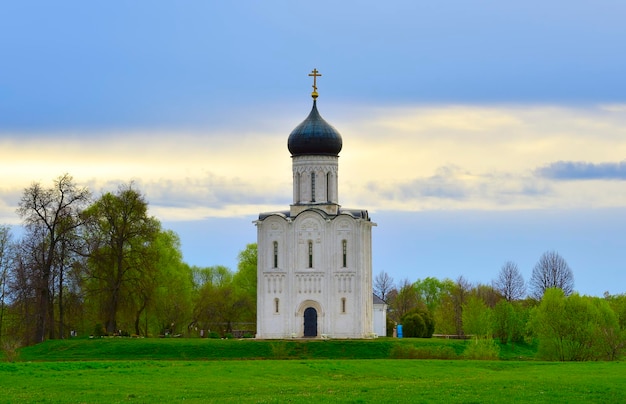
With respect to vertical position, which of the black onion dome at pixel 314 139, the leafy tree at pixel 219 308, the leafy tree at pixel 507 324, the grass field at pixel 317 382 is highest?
the black onion dome at pixel 314 139

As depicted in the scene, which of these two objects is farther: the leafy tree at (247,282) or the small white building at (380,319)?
the leafy tree at (247,282)

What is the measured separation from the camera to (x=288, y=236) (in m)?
67.9

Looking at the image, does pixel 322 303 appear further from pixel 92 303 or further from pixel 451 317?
pixel 451 317

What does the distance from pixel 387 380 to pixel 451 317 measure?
51.5m

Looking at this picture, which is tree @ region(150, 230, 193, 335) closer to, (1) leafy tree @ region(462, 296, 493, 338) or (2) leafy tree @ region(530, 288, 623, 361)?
(1) leafy tree @ region(462, 296, 493, 338)

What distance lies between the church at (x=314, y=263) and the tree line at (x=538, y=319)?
24.1 feet

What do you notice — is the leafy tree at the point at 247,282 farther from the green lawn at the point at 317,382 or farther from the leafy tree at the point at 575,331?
the green lawn at the point at 317,382

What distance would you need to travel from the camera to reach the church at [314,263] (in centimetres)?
6694

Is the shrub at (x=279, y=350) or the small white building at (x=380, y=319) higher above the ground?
the small white building at (x=380, y=319)

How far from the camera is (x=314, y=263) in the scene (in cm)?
6744

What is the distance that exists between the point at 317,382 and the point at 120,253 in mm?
30815

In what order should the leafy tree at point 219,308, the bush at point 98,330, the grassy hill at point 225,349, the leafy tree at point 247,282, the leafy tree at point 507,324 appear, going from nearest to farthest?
1. the grassy hill at point 225,349
2. the bush at point 98,330
3. the leafy tree at point 507,324
4. the leafy tree at point 219,308
5. the leafy tree at point 247,282

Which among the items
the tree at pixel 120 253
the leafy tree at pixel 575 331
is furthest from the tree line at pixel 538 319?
the tree at pixel 120 253

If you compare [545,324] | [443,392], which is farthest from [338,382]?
[545,324]
